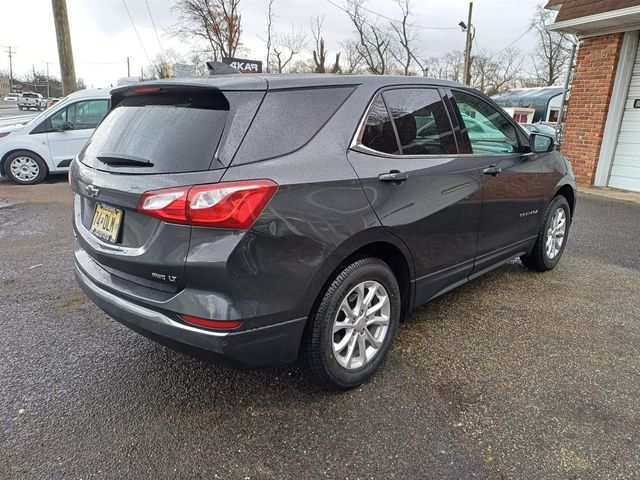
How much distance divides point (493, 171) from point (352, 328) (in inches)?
65.5

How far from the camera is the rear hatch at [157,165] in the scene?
2.01 metres

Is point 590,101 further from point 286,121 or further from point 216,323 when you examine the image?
point 216,323

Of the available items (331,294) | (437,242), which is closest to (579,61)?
(437,242)

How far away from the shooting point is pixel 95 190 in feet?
7.70

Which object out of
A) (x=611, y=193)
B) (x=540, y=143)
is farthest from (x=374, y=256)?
(x=611, y=193)

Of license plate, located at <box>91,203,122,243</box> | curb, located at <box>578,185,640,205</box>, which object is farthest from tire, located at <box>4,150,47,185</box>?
curb, located at <box>578,185,640,205</box>

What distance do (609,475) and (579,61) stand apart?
9546 mm

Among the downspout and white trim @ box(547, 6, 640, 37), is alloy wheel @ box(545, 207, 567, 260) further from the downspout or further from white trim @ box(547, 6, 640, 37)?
the downspout

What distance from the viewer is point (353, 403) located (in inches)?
97.1

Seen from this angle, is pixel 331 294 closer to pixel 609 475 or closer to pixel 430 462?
pixel 430 462

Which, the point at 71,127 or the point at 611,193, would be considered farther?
the point at 71,127

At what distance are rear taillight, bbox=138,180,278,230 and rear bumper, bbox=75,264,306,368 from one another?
0.46 metres

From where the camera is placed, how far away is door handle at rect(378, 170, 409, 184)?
2.49 m

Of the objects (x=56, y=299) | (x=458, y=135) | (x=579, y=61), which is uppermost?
(x=579, y=61)
